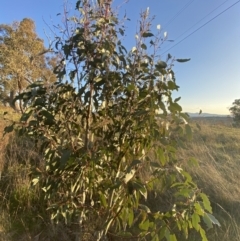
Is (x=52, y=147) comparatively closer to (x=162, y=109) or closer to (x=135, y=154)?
(x=135, y=154)

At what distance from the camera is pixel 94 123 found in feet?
5.22

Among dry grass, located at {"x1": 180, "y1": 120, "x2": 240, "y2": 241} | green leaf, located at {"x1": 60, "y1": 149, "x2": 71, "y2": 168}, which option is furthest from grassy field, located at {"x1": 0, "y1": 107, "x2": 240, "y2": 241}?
green leaf, located at {"x1": 60, "y1": 149, "x2": 71, "y2": 168}

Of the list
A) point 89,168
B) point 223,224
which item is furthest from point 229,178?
point 89,168

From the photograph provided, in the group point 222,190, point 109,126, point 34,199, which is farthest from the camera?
point 222,190

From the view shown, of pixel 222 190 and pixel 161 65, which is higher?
pixel 161 65

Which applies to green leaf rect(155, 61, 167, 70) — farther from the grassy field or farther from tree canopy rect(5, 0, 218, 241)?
the grassy field

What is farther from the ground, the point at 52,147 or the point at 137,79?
the point at 137,79

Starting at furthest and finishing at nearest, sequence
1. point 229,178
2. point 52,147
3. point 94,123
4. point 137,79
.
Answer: point 229,178, point 94,123, point 52,147, point 137,79

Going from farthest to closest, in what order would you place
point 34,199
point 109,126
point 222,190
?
point 222,190, point 34,199, point 109,126

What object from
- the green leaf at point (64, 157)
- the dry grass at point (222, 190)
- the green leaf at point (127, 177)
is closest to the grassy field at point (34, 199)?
the dry grass at point (222, 190)

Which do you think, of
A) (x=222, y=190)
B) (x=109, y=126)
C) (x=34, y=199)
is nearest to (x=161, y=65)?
(x=109, y=126)

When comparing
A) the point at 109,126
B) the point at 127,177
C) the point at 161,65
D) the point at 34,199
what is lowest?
the point at 34,199

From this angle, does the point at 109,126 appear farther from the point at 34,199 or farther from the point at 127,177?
the point at 34,199

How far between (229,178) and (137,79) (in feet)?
9.56
